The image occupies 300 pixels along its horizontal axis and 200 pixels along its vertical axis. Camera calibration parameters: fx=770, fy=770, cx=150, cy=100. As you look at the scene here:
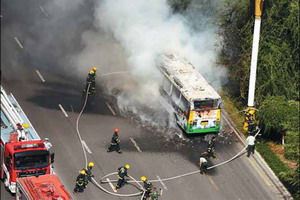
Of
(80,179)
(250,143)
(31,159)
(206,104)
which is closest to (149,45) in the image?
(206,104)

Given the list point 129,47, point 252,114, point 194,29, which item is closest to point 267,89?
point 252,114

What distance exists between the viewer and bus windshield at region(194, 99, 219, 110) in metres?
38.0

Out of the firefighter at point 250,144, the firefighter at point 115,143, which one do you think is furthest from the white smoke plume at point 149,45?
the firefighter at point 250,144

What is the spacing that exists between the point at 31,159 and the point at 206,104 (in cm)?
960

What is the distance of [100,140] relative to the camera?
1516 inches

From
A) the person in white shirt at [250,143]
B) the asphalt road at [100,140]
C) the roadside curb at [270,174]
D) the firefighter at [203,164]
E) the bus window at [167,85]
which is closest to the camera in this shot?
the asphalt road at [100,140]

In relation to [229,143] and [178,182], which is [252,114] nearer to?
[229,143]

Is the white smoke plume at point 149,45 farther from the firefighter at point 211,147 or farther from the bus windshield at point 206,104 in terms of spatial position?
the firefighter at point 211,147

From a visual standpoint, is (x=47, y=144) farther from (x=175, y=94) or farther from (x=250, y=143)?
(x=250, y=143)

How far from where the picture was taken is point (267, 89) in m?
39.4

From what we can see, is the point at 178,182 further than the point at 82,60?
No

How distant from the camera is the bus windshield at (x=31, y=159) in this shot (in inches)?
1305

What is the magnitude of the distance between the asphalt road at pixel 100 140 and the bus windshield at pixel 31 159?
1.76 meters

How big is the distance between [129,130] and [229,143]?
5.16 meters
